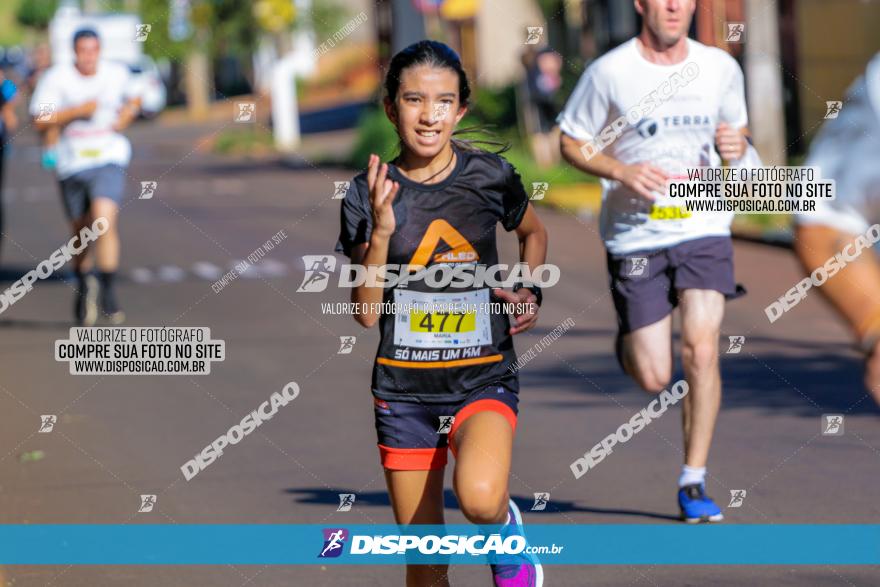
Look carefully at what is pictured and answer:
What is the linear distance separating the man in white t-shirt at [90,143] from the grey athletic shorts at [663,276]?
20.9ft

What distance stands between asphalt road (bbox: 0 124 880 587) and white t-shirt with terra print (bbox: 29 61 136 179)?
121 centimetres

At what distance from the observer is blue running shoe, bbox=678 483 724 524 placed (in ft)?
21.5

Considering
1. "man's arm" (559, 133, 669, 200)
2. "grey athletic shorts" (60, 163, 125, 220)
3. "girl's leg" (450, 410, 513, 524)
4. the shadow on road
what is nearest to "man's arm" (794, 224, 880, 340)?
"girl's leg" (450, 410, 513, 524)

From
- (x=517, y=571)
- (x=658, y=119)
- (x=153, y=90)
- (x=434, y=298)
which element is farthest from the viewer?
(x=153, y=90)

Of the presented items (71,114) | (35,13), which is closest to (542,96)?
(71,114)

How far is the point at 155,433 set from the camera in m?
8.77

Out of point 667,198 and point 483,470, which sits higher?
point 667,198

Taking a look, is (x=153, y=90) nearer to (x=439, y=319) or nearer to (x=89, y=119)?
(x=89, y=119)

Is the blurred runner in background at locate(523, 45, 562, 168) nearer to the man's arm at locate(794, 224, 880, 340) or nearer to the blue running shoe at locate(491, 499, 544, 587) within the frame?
the blue running shoe at locate(491, 499, 544, 587)

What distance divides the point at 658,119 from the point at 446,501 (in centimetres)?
176

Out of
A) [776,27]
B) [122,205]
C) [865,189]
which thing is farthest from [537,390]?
[122,205]

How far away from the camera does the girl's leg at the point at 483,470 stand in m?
4.64

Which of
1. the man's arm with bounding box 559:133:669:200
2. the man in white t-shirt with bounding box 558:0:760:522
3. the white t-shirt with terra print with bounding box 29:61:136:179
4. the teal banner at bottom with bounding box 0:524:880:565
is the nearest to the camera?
the teal banner at bottom with bounding box 0:524:880:565

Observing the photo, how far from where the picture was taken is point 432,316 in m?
4.89
